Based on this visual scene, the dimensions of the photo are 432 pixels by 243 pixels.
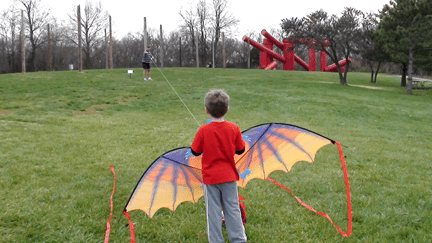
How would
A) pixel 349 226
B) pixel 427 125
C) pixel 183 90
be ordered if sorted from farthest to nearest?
pixel 183 90, pixel 427 125, pixel 349 226

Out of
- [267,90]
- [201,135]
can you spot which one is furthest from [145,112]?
[201,135]

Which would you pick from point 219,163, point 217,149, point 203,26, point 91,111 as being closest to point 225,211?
point 219,163

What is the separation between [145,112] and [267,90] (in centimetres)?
924

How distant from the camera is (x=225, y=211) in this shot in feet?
10.6

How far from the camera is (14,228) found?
383 centimetres

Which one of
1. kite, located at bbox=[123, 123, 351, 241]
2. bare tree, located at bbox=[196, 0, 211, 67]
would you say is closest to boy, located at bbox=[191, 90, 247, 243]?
kite, located at bbox=[123, 123, 351, 241]

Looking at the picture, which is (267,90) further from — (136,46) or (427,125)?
(136,46)

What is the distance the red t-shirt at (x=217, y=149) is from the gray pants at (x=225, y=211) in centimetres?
13

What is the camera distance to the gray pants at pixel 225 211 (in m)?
3.18

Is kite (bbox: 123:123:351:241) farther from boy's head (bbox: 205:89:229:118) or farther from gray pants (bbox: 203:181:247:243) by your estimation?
boy's head (bbox: 205:89:229:118)

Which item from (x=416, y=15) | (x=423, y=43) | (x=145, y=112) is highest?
(x=416, y=15)

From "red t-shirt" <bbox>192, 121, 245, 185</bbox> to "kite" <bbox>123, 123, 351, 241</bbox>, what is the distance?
64cm

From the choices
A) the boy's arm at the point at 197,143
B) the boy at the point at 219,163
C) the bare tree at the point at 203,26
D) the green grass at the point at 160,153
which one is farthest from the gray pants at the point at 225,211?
the bare tree at the point at 203,26

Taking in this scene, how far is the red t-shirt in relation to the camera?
3072mm
